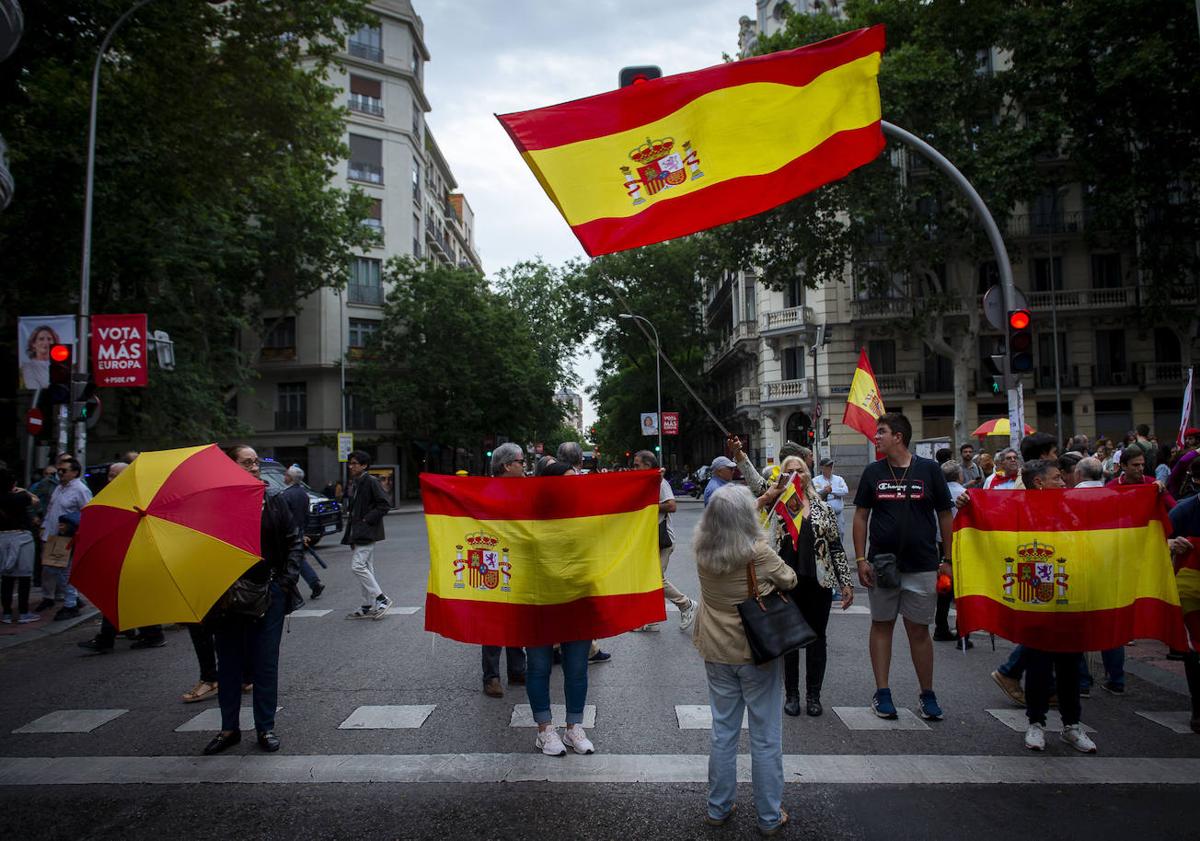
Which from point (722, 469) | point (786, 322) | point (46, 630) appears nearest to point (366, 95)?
point (786, 322)

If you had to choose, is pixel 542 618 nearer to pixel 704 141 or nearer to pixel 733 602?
pixel 733 602

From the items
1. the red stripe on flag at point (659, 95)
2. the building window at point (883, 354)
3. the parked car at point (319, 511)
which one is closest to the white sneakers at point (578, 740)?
the red stripe on flag at point (659, 95)

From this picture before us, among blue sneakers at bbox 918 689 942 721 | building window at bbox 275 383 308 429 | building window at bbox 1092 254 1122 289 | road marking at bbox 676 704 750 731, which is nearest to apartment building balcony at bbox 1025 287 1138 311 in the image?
building window at bbox 1092 254 1122 289

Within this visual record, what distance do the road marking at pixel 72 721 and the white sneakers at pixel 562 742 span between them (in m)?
3.27

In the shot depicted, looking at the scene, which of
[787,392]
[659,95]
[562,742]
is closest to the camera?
[562,742]

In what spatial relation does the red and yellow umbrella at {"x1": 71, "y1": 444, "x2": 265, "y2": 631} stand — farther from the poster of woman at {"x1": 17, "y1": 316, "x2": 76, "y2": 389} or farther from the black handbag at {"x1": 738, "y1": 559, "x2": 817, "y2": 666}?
the poster of woman at {"x1": 17, "y1": 316, "x2": 76, "y2": 389}

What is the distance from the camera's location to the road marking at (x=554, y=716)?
5.68m

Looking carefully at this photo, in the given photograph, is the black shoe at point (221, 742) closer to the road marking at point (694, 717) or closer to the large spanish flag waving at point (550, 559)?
the large spanish flag waving at point (550, 559)

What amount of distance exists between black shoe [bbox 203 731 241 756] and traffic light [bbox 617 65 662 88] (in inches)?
201

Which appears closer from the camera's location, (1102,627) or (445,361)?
(1102,627)

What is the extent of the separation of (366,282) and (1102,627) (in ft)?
144

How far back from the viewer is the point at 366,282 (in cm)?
4488

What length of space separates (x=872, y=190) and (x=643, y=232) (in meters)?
25.2

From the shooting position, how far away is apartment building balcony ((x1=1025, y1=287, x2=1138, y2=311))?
3519 centimetres
